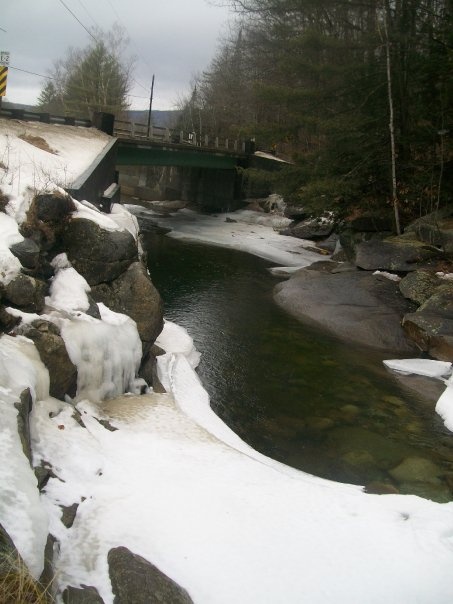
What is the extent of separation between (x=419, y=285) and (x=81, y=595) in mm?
12260

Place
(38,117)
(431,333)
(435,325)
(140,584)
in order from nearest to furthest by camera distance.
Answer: (140,584) < (431,333) < (435,325) < (38,117)

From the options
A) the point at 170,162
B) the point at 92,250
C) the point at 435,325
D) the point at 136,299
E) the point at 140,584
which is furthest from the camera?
the point at 170,162

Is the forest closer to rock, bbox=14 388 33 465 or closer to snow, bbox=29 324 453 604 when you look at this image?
snow, bbox=29 324 453 604

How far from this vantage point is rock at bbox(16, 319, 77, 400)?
6.06m

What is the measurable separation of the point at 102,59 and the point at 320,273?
46726 mm

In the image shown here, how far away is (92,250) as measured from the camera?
332 inches

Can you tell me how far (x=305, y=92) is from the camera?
62.1ft

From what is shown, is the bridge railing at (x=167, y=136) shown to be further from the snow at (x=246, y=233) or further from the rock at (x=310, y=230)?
the rock at (x=310, y=230)

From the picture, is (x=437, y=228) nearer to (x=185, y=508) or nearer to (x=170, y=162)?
(x=185, y=508)

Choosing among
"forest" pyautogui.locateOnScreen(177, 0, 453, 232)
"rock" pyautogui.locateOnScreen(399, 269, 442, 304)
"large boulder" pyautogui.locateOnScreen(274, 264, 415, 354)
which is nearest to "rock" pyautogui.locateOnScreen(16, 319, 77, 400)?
"large boulder" pyautogui.locateOnScreen(274, 264, 415, 354)

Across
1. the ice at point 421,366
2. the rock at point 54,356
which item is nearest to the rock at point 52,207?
the rock at point 54,356

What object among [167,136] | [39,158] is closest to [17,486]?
[39,158]

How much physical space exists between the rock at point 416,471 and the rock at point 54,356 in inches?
171

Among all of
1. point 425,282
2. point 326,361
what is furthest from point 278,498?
point 425,282
